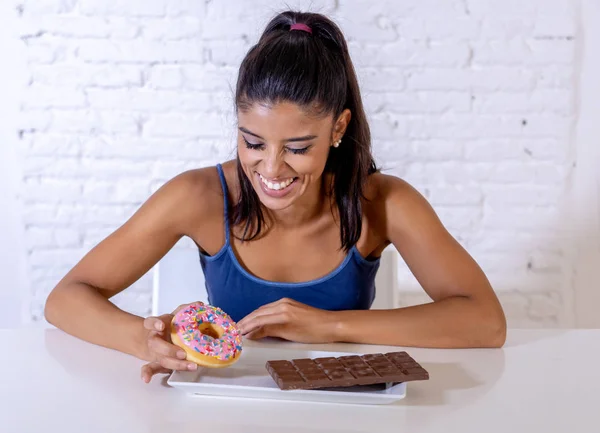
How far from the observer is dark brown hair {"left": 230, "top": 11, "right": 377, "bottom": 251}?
5.83 feet

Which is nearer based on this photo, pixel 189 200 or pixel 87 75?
pixel 189 200

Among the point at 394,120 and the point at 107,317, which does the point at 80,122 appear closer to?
the point at 394,120

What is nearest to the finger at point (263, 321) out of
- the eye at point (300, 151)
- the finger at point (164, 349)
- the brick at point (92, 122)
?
the finger at point (164, 349)

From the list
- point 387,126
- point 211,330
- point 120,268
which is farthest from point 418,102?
point 211,330

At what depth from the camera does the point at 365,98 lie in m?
3.13

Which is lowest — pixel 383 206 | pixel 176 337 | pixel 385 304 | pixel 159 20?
pixel 385 304

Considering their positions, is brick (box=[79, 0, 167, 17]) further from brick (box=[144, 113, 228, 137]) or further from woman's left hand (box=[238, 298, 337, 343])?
woman's left hand (box=[238, 298, 337, 343])

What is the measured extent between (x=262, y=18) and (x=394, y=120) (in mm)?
599

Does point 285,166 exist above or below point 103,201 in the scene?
above

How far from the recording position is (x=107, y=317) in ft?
5.59

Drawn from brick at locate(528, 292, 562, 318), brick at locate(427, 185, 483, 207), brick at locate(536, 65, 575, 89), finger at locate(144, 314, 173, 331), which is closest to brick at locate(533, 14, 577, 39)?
brick at locate(536, 65, 575, 89)

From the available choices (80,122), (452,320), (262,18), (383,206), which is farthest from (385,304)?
(80,122)

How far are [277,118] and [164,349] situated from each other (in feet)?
1.72

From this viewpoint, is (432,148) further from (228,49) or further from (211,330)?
(211,330)
